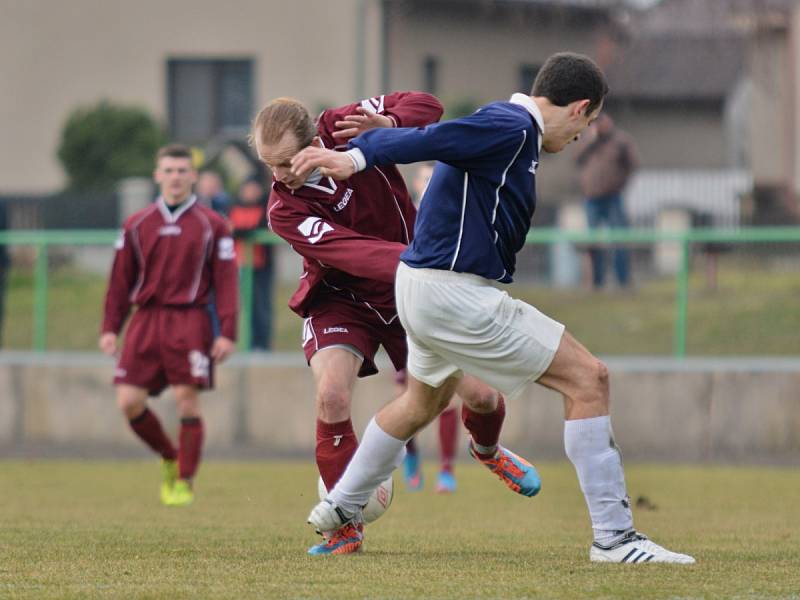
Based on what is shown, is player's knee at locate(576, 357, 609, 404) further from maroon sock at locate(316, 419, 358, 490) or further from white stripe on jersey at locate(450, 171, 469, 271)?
maroon sock at locate(316, 419, 358, 490)

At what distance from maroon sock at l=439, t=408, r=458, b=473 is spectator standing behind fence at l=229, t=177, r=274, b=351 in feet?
12.9

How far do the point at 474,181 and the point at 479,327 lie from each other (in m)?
0.56

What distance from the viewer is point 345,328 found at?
7.28 meters

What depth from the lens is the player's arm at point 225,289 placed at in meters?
10.3

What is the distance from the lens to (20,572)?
6.10m

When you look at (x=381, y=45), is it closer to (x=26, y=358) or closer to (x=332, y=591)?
(x=26, y=358)

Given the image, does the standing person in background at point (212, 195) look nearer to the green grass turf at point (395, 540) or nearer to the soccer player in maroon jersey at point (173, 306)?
the green grass turf at point (395, 540)

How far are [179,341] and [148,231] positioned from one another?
742 mm

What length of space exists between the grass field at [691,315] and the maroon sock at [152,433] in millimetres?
4466

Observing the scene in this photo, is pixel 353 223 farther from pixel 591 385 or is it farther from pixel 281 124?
pixel 591 385

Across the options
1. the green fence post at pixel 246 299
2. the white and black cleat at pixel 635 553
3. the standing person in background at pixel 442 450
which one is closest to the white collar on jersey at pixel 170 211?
the standing person in background at pixel 442 450

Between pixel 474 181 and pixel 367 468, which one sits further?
pixel 367 468

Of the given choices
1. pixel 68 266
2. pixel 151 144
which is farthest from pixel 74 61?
pixel 68 266

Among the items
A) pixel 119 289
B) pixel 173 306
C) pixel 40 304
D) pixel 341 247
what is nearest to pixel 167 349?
pixel 173 306
